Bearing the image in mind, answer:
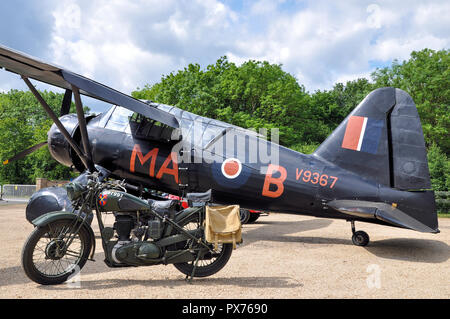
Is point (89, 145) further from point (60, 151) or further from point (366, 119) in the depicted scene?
point (366, 119)

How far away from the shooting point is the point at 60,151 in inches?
385

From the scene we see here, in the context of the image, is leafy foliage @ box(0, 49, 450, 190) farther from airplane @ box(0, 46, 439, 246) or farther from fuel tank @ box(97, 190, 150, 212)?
fuel tank @ box(97, 190, 150, 212)

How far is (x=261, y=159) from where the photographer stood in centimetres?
831

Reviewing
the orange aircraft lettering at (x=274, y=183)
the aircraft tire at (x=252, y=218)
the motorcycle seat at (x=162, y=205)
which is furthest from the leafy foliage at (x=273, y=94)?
the motorcycle seat at (x=162, y=205)

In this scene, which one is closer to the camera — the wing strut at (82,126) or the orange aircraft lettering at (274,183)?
the wing strut at (82,126)

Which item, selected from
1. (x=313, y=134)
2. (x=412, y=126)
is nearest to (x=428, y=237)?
(x=412, y=126)

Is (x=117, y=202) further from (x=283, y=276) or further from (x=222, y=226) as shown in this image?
(x=283, y=276)

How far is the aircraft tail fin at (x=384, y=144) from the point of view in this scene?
7449mm

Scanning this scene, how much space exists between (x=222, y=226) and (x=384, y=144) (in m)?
4.99

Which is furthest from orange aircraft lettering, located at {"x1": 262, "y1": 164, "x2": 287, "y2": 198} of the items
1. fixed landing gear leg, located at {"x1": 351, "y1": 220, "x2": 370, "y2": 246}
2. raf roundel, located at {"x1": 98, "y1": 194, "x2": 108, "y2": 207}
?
raf roundel, located at {"x1": 98, "y1": 194, "x2": 108, "y2": 207}

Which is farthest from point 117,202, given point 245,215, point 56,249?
point 245,215

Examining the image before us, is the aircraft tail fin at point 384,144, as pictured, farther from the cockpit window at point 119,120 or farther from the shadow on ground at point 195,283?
the cockpit window at point 119,120

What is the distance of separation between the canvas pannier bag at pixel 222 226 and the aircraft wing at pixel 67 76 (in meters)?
3.89

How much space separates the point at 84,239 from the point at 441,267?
6.40 metres
